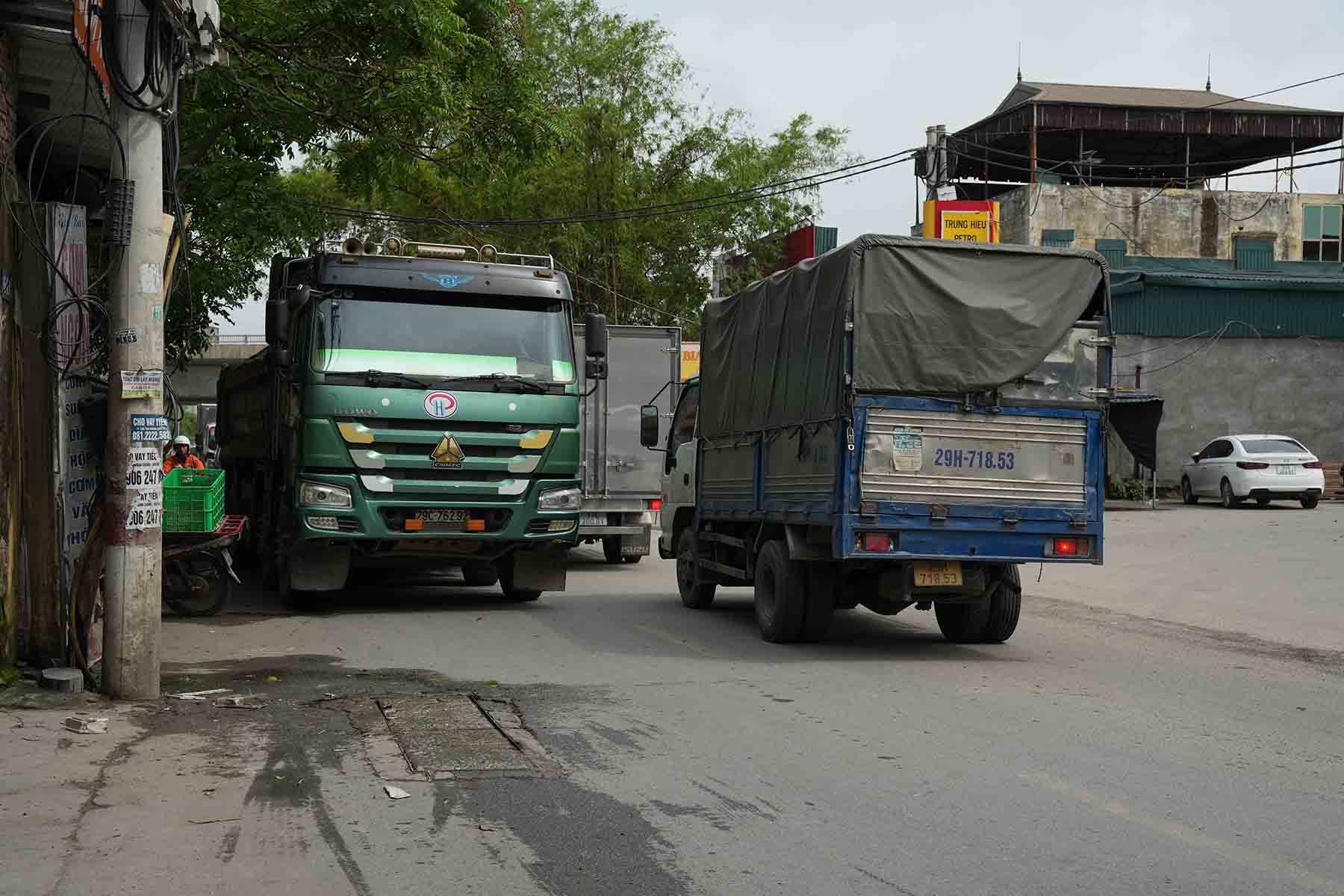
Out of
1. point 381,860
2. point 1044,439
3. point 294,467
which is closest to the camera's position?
point 381,860

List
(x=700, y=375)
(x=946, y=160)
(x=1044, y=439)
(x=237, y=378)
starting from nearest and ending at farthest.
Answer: (x=1044, y=439), (x=700, y=375), (x=237, y=378), (x=946, y=160)

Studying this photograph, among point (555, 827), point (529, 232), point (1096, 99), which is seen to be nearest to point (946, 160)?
point (529, 232)

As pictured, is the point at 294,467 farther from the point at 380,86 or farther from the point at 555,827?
the point at 555,827

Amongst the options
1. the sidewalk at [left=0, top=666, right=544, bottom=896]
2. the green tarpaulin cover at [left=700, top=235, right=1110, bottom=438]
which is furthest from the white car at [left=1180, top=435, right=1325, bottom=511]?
the sidewalk at [left=0, top=666, right=544, bottom=896]

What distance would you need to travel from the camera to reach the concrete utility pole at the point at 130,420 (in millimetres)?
8367

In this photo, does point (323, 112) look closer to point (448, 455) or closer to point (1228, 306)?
point (448, 455)

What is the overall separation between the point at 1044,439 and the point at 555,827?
6244 mm

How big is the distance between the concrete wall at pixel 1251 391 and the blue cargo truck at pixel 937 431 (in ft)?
89.5

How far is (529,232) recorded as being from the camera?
126ft

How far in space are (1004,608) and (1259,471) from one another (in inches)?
821

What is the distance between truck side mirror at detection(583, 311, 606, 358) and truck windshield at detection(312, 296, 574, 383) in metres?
0.29

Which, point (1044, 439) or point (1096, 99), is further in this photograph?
point (1096, 99)

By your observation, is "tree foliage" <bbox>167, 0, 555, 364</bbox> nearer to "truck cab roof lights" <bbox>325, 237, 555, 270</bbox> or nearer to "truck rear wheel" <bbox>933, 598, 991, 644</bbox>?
"truck cab roof lights" <bbox>325, 237, 555, 270</bbox>

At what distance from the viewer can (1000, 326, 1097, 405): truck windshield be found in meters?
10.9
